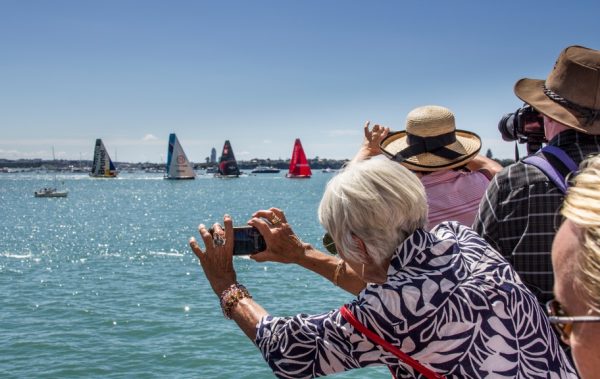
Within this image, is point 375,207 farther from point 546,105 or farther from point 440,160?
point 440,160

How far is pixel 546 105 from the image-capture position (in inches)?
96.2

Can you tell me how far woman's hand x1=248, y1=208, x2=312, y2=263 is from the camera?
8.50 ft

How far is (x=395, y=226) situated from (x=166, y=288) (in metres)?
17.5

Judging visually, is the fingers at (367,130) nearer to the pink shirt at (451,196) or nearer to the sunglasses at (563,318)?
the pink shirt at (451,196)

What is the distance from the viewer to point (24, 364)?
11297 mm

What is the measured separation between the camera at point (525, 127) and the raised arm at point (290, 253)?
1.16m

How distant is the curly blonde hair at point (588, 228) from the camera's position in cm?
98

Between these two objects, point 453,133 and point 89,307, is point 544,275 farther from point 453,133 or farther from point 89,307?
point 89,307

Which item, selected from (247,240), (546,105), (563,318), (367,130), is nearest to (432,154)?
(367,130)

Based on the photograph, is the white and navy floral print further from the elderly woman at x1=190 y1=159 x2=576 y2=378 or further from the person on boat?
the person on boat

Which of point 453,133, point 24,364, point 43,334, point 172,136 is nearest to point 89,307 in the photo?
point 43,334

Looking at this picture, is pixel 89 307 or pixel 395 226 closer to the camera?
pixel 395 226

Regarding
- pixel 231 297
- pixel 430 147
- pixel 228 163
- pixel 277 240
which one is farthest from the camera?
pixel 228 163

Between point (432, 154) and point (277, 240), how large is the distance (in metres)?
1.00
